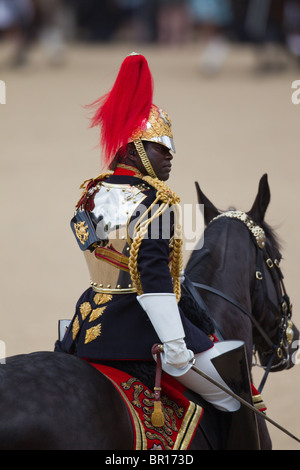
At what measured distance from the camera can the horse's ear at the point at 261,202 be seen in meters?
3.42

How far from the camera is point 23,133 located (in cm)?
1127

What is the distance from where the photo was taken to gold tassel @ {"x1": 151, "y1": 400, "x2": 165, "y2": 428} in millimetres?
2598

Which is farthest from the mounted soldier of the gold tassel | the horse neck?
the horse neck

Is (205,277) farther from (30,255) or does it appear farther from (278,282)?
(30,255)

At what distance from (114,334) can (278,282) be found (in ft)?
3.19

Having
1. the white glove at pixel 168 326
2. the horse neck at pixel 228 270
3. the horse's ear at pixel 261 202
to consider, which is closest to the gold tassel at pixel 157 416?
the white glove at pixel 168 326

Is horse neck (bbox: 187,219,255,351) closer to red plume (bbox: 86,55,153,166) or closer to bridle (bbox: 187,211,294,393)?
bridle (bbox: 187,211,294,393)

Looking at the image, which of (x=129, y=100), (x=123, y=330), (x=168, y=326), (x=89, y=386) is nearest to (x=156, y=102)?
(x=129, y=100)

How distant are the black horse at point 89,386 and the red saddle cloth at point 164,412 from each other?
0.13 feet

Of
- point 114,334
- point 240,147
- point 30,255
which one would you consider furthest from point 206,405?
point 240,147

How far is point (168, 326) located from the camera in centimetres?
257

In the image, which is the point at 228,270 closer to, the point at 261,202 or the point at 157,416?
the point at 261,202

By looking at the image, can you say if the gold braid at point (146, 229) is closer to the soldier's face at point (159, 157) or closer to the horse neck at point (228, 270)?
the soldier's face at point (159, 157)

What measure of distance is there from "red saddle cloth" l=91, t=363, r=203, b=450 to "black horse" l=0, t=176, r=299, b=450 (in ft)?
0.13
